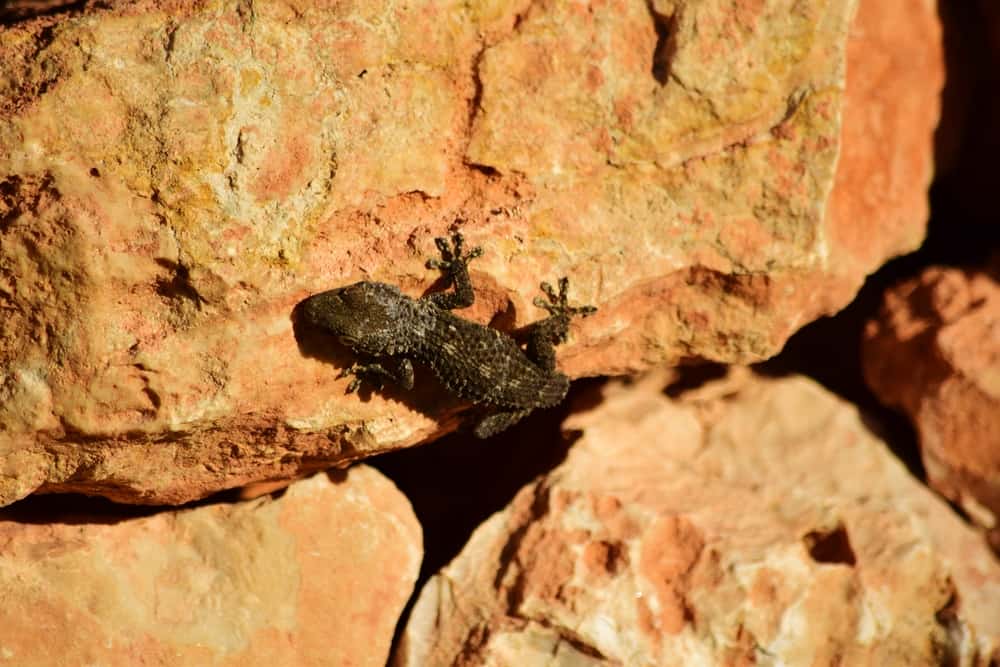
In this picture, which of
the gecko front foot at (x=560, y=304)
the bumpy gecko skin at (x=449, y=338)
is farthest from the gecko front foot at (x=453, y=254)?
the gecko front foot at (x=560, y=304)

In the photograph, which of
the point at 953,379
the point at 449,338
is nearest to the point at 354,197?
the point at 449,338

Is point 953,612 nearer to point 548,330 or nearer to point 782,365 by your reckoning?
point 782,365

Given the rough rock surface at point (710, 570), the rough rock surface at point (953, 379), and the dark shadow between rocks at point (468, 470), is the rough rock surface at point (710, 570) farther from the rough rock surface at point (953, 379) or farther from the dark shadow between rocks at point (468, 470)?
the dark shadow between rocks at point (468, 470)

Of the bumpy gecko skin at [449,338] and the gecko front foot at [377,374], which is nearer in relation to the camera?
the bumpy gecko skin at [449,338]

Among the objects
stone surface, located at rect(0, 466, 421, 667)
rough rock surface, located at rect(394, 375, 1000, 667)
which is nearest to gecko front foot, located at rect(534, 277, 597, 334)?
rough rock surface, located at rect(394, 375, 1000, 667)

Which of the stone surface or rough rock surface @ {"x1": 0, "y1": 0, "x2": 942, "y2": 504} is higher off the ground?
rough rock surface @ {"x1": 0, "y1": 0, "x2": 942, "y2": 504}

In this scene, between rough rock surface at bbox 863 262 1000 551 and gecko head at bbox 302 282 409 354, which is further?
rough rock surface at bbox 863 262 1000 551

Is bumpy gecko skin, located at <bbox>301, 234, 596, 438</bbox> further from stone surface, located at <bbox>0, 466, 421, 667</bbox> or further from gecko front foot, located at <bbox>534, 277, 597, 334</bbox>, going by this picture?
stone surface, located at <bbox>0, 466, 421, 667</bbox>
